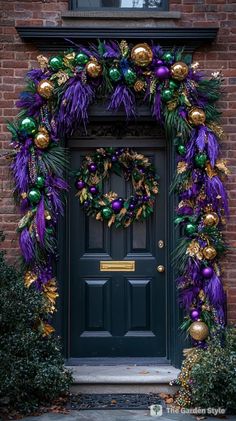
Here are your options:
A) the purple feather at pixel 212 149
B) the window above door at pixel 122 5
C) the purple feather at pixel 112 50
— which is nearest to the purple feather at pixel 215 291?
the purple feather at pixel 212 149

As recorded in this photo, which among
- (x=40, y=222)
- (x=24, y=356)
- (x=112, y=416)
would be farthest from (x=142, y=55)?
(x=112, y=416)

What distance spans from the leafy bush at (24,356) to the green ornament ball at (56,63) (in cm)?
199

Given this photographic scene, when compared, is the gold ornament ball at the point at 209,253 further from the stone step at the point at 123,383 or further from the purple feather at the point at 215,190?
the stone step at the point at 123,383

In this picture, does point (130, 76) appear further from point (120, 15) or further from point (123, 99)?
point (120, 15)

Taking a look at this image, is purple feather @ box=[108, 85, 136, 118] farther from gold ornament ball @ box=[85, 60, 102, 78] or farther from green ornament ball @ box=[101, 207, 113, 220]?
green ornament ball @ box=[101, 207, 113, 220]

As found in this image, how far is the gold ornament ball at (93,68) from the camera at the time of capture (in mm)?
6574

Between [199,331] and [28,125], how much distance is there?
273 cm

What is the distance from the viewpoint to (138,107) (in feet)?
22.5

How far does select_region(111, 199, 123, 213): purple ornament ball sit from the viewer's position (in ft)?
23.1

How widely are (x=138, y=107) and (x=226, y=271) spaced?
1.99 m

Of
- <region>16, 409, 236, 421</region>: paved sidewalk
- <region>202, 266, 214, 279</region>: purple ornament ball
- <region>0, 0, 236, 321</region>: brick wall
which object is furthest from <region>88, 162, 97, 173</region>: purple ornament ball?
<region>16, 409, 236, 421</region>: paved sidewalk

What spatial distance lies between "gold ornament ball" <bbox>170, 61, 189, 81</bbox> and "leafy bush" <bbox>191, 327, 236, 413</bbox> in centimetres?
278

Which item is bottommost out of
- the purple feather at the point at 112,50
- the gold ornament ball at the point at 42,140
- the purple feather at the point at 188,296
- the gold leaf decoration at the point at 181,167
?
the purple feather at the point at 188,296

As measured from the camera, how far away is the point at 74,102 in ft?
21.6
